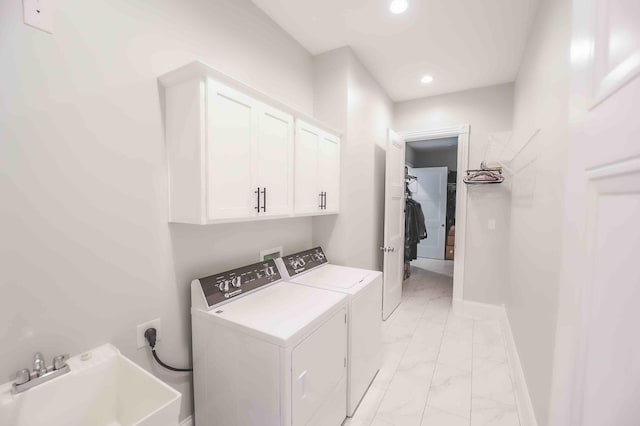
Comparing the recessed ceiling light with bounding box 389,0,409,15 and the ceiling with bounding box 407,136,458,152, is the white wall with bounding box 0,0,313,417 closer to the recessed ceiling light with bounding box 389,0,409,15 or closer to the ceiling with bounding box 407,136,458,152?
the recessed ceiling light with bounding box 389,0,409,15

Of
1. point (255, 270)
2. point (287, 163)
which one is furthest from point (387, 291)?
point (287, 163)

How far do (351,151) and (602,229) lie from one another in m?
2.23

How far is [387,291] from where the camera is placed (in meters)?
3.21

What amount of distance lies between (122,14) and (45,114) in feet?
1.97

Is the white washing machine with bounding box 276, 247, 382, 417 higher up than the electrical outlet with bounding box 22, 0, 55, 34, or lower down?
lower down

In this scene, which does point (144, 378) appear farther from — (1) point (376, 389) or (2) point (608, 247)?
(1) point (376, 389)

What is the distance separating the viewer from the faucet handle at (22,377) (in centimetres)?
Answer: 95

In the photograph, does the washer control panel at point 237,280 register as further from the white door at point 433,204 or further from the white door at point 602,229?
the white door at point 433,204

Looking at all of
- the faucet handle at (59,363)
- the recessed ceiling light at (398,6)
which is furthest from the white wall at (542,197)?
the faucet handle at (59,363)

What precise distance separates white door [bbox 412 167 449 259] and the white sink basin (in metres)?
6.45

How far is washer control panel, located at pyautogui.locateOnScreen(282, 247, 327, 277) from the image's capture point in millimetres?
2163

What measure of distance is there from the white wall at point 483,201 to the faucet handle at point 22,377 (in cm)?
379

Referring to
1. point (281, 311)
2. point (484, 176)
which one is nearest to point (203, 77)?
point (281, 311)

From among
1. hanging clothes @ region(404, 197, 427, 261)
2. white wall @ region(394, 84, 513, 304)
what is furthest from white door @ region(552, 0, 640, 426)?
hanging clothes @ region(404, 197, 427, 261)
